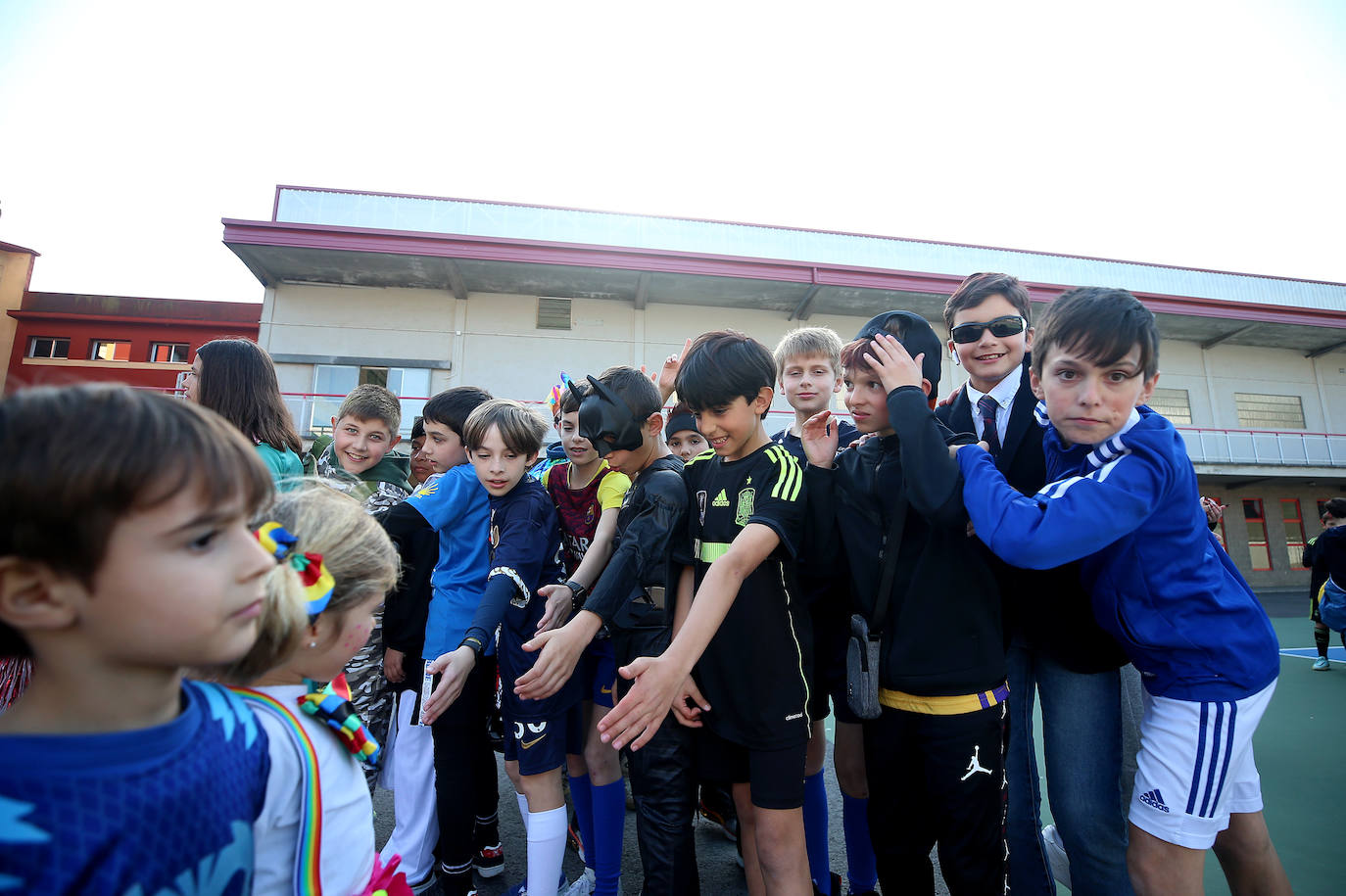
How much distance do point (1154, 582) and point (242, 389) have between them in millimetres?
3001

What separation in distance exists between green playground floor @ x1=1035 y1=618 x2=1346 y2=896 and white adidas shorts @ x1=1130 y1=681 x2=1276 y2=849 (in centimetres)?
128

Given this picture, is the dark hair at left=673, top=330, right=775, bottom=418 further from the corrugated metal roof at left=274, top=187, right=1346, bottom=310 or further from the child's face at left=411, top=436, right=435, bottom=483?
the corrugated metal roof at left=274, top=187, right=1346, bottom=310

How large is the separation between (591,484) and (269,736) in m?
1.80

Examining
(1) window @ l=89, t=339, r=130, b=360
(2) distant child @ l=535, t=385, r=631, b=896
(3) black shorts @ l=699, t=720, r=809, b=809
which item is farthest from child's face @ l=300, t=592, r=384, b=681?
(1) window @ l=89, t=339, r=130, b=360

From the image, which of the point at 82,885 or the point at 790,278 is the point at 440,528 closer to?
the point at 82,885

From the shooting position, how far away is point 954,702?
162 centimetres

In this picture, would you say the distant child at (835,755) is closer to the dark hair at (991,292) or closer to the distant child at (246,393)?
the dark hair at (991,292)

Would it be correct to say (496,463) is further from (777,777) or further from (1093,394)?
(1093,394)

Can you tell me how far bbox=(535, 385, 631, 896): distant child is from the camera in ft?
7.32

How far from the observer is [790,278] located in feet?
44.1

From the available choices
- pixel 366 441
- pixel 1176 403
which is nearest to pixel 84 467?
pixel 366 441

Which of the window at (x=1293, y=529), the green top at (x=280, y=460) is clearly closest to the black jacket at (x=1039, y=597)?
the green top at (x=280, y=460)

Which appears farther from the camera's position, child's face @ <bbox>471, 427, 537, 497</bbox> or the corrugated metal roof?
the corrugated metal roof

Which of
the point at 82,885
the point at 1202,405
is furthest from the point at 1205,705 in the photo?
the point at 1202,405
